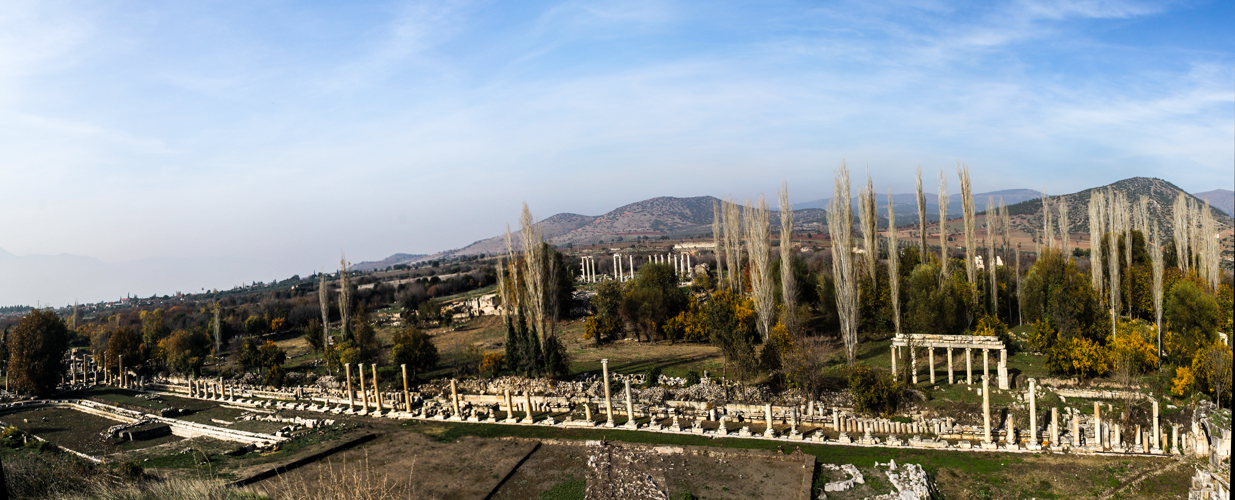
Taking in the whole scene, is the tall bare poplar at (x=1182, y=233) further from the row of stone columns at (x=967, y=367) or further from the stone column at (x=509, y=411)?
the stone column at (x=509, y=411)

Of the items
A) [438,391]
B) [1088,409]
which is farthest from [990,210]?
[438,391]

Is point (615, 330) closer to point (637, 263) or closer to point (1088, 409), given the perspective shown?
point (1088, 409)

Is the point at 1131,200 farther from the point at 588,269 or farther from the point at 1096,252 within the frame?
the point at 588,269

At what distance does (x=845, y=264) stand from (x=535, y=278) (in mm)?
13187

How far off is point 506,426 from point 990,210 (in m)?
32.9

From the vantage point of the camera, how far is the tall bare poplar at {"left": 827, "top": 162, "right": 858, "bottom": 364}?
24141 millimetres

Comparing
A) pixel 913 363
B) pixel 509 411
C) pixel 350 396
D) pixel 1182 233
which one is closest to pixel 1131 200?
pixel 1182 233

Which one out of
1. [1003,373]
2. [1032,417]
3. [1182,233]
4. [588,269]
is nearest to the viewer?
[1032,417]

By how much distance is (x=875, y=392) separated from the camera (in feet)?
61.6

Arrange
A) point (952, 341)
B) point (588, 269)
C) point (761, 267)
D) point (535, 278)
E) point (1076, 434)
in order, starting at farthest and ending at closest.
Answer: point (588, 269) < point (761, 267) < point (535, 278) < point (952, 341) < point (1076, 434)

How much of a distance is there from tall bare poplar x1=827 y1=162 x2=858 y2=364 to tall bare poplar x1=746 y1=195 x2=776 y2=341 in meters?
3.08

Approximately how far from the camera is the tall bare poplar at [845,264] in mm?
24141

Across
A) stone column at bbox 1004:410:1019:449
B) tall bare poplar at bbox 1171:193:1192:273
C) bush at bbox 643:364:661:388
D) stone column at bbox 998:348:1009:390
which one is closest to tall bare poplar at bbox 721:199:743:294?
bush at bbox 643:364:661:388

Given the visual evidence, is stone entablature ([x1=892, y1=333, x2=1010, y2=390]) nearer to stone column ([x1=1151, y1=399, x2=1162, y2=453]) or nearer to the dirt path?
stone column ([x1=1151, y1=399, x2=1162, y2=453])
